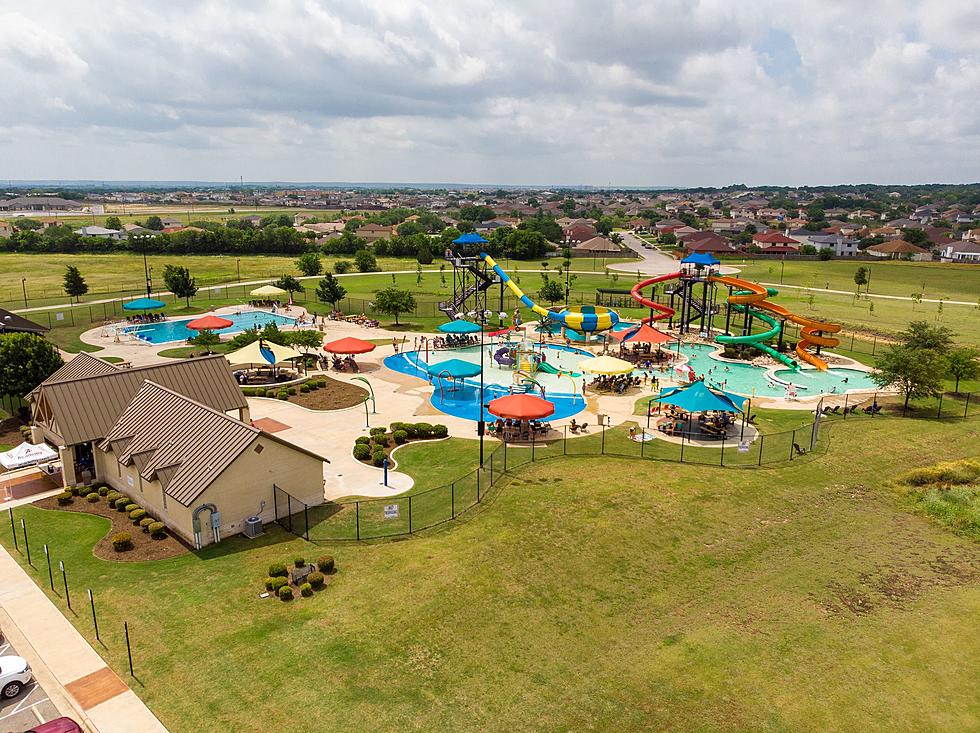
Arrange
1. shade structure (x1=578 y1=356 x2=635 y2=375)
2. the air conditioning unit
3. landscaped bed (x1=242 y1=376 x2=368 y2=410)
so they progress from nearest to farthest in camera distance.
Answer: the air conditioning unit, landscaped bed (x1=242 y1=376 x2=368 y2=410), shade structure (x1=578 y1=356 x2=635 y2=375)

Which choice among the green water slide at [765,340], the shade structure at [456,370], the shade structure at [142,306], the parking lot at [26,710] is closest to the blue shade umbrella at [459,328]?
the shade structure at [456,370]

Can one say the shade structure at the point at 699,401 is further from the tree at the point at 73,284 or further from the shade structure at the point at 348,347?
the tree at the point at 73,284

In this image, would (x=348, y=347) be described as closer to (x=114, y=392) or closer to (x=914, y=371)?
(x=114, y=392)

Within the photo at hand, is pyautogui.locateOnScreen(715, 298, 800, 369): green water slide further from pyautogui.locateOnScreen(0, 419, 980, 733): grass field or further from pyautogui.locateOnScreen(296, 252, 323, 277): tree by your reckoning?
pyautogui.locateOnScreen(296, 252, 323, 277): tree

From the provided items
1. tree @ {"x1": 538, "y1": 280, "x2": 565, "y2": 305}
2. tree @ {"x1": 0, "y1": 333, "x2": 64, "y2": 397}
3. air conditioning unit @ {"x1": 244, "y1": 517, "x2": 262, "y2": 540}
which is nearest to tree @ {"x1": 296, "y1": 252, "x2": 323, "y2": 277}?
tree @ {"x1": 538, "y1": 280, "x2": 565, "y2": 305}

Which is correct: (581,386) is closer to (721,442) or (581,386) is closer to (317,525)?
(721,442)

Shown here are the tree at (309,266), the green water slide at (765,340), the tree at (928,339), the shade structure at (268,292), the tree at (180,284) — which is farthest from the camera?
the tree at (309,266)

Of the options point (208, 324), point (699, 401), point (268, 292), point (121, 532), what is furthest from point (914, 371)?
point (268, 292)
